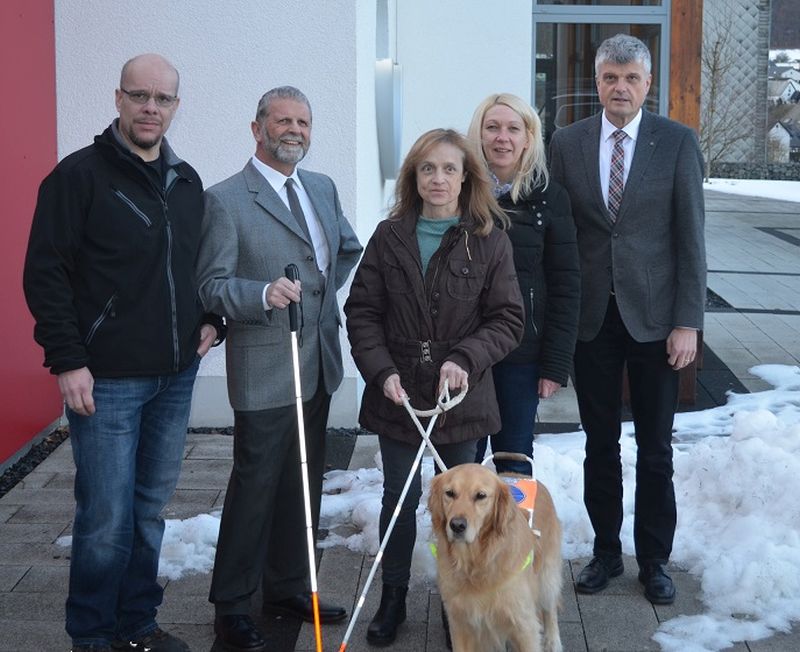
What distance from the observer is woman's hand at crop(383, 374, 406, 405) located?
3777mm

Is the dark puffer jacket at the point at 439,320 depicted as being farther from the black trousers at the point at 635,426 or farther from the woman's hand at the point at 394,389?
the black trousers at the point at 635,426

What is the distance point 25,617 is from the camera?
4.39m

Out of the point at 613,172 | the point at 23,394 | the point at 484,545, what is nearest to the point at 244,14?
the point at 23,394

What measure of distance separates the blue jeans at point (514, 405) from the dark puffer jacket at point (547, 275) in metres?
0.05

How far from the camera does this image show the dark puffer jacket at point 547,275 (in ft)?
13.6

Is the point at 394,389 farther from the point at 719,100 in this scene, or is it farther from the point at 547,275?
the point at 719,100

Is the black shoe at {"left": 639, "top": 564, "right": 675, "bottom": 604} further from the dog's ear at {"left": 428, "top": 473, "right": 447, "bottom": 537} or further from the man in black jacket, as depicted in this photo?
the man in black jacket

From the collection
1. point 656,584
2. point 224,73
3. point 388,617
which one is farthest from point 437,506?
point 224,73

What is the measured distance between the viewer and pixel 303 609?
14.3ft

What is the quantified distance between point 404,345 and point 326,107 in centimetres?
339

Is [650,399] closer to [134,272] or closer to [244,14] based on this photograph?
[134,272]

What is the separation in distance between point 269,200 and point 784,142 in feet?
112

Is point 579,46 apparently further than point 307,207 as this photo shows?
Yes

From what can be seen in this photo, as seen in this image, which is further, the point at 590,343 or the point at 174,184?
the point at 590,343
